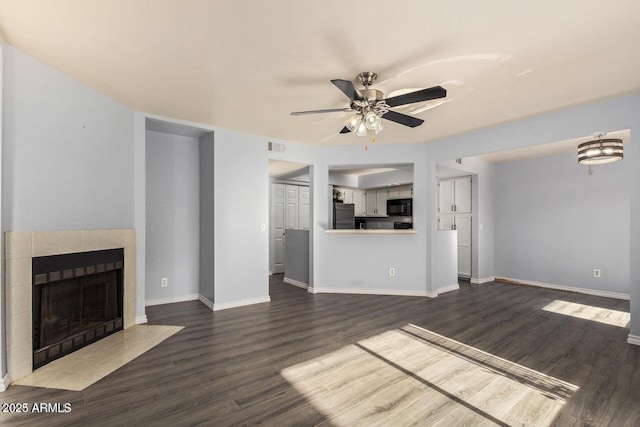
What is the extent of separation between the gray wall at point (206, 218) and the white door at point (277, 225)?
8.06 feet

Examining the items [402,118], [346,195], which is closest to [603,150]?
[402,118]

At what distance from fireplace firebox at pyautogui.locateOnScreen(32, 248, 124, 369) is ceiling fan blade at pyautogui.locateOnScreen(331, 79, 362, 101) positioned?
2.79 meters

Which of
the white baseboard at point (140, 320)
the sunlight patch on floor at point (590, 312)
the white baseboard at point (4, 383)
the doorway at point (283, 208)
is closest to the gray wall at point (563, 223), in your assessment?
the sunlight patch on floor at point (590, 312)

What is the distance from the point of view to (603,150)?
348 centimetres

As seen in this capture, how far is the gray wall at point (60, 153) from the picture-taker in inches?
92.9

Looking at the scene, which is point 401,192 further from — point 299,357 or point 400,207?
point 299,357

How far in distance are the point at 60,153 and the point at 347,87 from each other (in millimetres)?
2599

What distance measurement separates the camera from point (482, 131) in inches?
167

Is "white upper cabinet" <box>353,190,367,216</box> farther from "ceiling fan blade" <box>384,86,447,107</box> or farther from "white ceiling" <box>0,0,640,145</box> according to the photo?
"ceiling fan blade" <box>384,86,447,107</box>

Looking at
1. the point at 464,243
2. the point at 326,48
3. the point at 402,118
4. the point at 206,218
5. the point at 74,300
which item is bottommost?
the point at 74,300

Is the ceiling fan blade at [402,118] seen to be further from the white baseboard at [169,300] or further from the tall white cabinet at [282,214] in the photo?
the tall white cabinet at [282,214]

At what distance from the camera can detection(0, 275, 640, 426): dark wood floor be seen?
193cm

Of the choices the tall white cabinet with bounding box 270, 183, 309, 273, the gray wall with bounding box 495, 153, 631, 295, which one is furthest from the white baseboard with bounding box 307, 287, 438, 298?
the gray wall with bounding box 495, 153, 631, 295

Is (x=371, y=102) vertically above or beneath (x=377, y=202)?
above
